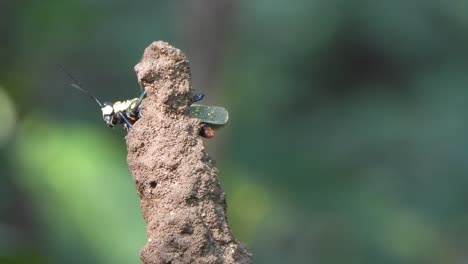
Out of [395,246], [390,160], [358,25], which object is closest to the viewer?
[395,246]

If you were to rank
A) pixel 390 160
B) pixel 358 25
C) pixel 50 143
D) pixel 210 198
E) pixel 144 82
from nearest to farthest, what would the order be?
1. pixel 210 198
2. pixel 144 82
3. pixel 50 143
4. pixel 390 160
5. pixel 358 25

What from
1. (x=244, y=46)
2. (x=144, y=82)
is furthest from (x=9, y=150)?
(x=244, y=46)

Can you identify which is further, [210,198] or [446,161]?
[446,161]

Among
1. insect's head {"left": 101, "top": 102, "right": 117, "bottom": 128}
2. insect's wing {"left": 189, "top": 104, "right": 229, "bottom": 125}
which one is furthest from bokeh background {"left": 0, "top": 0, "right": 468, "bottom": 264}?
insect's wing {"left": 189, "top": 104, "right": 229, "bottom": 125}

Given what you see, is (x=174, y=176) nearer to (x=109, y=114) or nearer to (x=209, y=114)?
(x=209, y=114)

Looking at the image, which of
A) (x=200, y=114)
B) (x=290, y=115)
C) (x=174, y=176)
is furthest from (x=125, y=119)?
(x=290, y=115)

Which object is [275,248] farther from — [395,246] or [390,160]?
[390,160]
